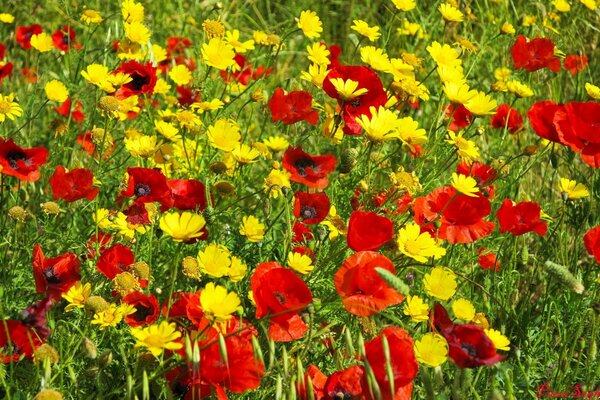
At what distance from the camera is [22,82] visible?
350cm

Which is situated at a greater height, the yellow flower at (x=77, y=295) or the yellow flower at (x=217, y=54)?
the yellow flower at (x=217, y=54)

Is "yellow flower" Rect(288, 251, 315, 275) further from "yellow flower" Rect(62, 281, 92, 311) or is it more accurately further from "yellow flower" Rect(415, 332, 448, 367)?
"yellow flower" Rect(62, 281, 92, 311)

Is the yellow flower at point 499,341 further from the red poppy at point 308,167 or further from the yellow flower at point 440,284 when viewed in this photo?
the red poppy at point 308,167

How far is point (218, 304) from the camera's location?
60.2 inches

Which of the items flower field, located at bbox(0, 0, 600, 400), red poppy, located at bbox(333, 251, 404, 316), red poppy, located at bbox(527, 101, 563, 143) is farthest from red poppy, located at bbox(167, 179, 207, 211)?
red poppy, located at bbox(527, 101, 563, 143)

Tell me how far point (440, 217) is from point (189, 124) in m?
0.73

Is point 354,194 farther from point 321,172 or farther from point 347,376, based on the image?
point 347,376

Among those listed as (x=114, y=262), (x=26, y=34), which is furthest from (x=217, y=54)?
(x=26, y=34)

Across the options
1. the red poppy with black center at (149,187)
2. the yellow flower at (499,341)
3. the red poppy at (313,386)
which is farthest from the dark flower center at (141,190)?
the yellow flower at (499,341)

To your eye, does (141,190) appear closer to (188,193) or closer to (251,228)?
(188,193)

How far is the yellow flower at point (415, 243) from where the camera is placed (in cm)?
185

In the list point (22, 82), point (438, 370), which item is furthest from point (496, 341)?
point (22, 82)

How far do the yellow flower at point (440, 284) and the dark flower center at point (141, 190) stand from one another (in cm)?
61

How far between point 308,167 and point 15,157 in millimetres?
677
